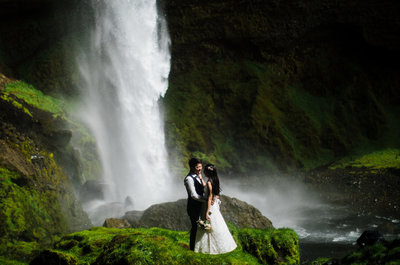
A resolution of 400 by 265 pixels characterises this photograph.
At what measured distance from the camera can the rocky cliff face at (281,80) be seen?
1134 inches

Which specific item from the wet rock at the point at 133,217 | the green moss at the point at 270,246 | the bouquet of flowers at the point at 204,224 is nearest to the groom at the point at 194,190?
the bouquet of flowers at the point at 204,224

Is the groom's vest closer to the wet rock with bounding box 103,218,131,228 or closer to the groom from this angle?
the groom

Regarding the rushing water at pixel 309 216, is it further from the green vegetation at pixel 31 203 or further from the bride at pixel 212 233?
the green vegetation at pixel 31 203

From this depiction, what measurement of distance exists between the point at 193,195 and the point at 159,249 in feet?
4.49

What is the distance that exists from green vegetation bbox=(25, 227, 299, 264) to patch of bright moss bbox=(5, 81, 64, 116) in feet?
52.9

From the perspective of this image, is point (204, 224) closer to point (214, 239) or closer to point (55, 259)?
point (214, 239)

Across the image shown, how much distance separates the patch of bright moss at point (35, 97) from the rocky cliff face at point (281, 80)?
887cm

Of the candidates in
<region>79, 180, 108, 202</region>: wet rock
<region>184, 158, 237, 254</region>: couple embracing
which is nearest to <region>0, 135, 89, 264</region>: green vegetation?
<region>79, 180, 108, 202</region>: wet rock

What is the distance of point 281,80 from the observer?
106 feet

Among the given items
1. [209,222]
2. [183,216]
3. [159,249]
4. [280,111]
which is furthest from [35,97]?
[159,249]

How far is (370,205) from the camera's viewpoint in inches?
677

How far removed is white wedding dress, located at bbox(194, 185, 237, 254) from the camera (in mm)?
5609

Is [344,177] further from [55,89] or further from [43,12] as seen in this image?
[43,12]

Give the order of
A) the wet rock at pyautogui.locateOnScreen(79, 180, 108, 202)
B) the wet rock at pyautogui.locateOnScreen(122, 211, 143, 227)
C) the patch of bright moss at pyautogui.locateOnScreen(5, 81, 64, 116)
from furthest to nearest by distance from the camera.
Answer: the patch of bright moss at pyautogui.locateOnScreen(5, 81, 64, 116)
the wet rock at pyautogui.locateOnScreen(79, 180, 108, 202)
the wet rock at pyautogui.locateOnScreen(122, 211, 143, 227)
